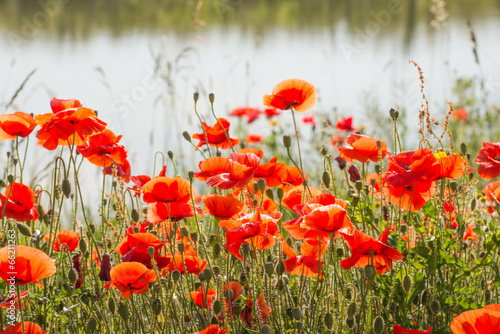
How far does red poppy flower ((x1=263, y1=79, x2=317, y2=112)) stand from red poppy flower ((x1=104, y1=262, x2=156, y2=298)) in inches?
23.9

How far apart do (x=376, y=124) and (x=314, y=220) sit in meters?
2.89

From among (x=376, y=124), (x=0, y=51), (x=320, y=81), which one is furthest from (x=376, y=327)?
(x=0, y=51)

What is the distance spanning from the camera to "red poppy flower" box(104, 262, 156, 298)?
4.40ft

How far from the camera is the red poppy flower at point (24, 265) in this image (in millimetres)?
1270

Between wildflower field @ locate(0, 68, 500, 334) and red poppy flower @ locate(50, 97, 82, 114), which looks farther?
red poppy flower @ locate(50, 97, 82, 114)

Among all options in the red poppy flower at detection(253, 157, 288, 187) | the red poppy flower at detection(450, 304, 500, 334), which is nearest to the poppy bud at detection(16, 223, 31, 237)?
the red poppy flower at detection(253, 157, 288, 187)

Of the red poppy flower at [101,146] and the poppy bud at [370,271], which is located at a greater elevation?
the red poppy flower at [101,146]

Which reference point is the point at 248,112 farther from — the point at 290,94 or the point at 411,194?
the point at 411,194

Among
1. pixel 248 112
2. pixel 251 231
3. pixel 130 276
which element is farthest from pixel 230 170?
pixel 248 112

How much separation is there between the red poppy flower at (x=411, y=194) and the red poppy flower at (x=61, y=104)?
31.6 inches

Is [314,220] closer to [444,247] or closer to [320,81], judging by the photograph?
[444,247]

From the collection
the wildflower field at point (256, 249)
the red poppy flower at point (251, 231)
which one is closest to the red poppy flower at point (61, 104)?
the wildflower field at point (256, 249)

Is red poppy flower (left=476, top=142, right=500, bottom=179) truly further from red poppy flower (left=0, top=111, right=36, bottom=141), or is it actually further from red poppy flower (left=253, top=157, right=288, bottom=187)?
red poppy flower (left=0, top=111, right=36, bottom=141)

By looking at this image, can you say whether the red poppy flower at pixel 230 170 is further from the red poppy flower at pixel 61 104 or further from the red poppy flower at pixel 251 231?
the red poppy flower at pixel 61 104
